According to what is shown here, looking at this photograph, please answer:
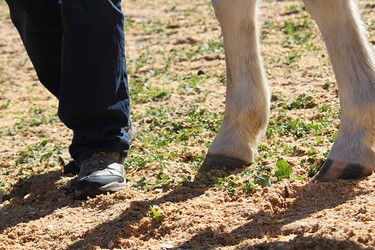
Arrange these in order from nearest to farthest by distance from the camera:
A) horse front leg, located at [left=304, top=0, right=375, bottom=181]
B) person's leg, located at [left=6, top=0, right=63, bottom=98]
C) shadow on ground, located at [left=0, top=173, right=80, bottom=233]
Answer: horse front leg, located at [left=304, top=0, right=375, bottom=181], shadow on ground, located at [left=0, top=173, right=80, bottom=233], person's leg, located at [left=6, top=0, right=63, bottom=98]

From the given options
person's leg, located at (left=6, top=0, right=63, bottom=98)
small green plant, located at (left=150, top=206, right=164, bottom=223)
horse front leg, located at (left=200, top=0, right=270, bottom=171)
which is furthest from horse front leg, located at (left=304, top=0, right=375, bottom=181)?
person's leg, located at (left=6, top=0, right=63, bottom=98)

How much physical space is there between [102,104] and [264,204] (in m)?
1.03

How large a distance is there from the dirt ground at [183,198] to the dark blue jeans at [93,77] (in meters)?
0.24

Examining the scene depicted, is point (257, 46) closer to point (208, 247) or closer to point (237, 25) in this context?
point (237, 25)

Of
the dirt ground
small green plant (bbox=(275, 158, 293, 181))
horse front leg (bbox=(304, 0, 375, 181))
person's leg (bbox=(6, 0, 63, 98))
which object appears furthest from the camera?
person's leg (bbox=(6, 0, 63, 98))

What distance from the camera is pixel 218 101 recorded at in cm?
566

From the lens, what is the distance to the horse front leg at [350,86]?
347cm

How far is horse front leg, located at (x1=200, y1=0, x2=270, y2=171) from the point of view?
3994 millimetres

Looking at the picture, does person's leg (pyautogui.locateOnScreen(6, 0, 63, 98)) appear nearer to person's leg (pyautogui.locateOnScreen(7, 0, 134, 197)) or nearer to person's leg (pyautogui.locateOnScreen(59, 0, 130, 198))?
person's leg (pyautogui.locateOnScreen(7, 0, 134, 197))

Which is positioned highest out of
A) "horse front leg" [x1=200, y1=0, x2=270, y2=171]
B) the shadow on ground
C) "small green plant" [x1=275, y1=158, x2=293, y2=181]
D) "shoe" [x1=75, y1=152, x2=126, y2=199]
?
"horse front leg" [x1=200, y1=0, x2=270, y2=171]

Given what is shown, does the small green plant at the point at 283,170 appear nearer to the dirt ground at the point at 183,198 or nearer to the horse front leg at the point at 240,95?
the dirt ground at the point at 183,198

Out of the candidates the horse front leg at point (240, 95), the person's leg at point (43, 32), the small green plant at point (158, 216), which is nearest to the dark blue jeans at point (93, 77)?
the person's leg at point (43, 32)

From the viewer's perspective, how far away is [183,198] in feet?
12.3

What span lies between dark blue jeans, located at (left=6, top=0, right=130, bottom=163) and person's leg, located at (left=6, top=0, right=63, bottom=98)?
0.17 meters
